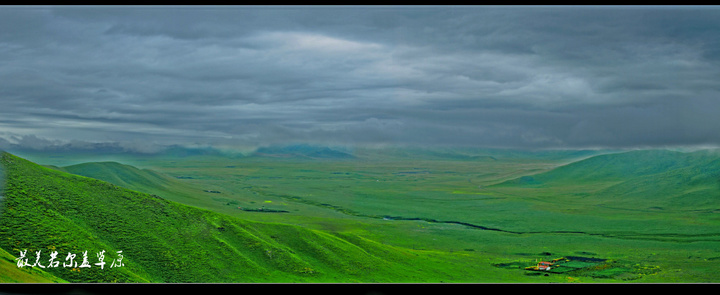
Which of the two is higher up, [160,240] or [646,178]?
[646,178]

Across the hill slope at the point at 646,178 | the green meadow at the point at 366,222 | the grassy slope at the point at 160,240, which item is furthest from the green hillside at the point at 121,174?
the hill slope at the point at 646,178

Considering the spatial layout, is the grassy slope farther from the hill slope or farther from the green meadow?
the hill slope

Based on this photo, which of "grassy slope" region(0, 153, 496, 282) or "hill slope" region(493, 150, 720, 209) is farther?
"hill slope" region(493, 150, 720, 209)

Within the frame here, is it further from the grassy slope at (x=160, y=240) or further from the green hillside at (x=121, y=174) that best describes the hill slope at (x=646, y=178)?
the grassy slope at (x=160, y=240)

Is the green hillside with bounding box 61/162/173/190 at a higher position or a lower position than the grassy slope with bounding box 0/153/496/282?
higher

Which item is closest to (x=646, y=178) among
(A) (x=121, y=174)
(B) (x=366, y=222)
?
(B) (x=366, y=222)

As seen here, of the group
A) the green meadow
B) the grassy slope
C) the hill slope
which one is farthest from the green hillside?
the hill slope

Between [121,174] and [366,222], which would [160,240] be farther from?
[121,174]
